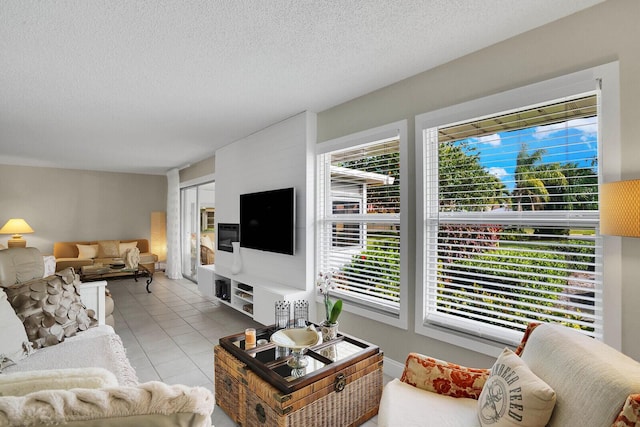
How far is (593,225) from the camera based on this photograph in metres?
1.79

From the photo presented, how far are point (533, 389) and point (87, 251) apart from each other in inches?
327

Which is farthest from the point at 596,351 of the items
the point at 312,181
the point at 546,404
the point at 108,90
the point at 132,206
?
the point at 132,206

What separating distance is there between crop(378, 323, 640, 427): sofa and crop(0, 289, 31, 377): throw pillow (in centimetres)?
201

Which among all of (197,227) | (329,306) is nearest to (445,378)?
(329,306)

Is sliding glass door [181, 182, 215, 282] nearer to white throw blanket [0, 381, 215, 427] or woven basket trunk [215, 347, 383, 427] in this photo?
woven basket trunk [215, 347, 383, 427]

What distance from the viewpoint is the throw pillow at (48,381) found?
106 centimetres

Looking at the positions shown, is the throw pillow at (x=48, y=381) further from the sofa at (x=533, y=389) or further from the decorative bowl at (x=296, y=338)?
the sofa at (x=533, y=389)

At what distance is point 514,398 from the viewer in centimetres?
122

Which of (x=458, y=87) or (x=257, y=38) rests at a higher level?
(x=257, y=38)

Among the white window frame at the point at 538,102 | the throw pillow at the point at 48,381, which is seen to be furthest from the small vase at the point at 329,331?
the throw pillow at the point at 48,381

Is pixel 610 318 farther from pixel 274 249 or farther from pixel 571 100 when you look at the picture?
pixel 274 249

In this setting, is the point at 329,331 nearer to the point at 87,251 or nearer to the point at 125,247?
the point at 125,247

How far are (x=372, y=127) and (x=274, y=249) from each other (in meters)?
1.76

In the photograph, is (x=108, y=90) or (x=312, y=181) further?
(x=312, y=181)
